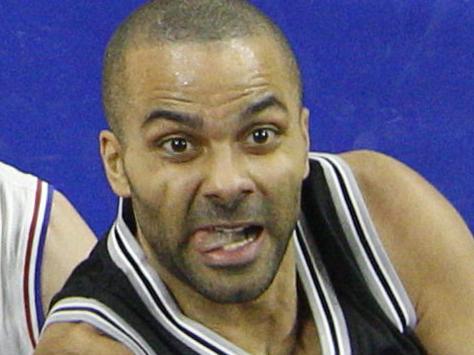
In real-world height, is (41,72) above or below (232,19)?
above

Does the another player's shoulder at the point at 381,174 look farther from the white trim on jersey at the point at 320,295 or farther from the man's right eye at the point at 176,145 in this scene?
the man's right eye at the point at 176,145

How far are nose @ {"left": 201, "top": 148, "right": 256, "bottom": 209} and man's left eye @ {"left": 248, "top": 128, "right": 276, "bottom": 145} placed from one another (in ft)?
0.05

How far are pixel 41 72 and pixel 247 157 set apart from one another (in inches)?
37.4

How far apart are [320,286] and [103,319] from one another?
198 mm

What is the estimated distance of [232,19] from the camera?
1128mm

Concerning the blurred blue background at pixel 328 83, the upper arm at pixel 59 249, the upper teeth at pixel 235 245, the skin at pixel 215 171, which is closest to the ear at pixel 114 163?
the skin at pixel 215 171

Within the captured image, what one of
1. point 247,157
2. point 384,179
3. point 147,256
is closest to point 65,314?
point 147,256

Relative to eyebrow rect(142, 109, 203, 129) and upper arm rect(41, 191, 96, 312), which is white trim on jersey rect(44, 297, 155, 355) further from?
upper arm rect(41, 191, 96, 312)

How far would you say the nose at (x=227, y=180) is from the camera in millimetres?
1096

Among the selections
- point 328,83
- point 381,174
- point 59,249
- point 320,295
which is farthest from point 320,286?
point 328,83

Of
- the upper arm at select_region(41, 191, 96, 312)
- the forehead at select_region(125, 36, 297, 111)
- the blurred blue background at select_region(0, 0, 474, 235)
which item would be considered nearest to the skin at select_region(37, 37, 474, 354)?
the forehead at select_region(125, 36, 297, 111)

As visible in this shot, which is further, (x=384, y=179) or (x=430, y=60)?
(x=430, y=60)

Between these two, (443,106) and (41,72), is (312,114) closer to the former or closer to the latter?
(443,106)

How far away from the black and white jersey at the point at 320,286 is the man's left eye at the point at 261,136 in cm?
13
